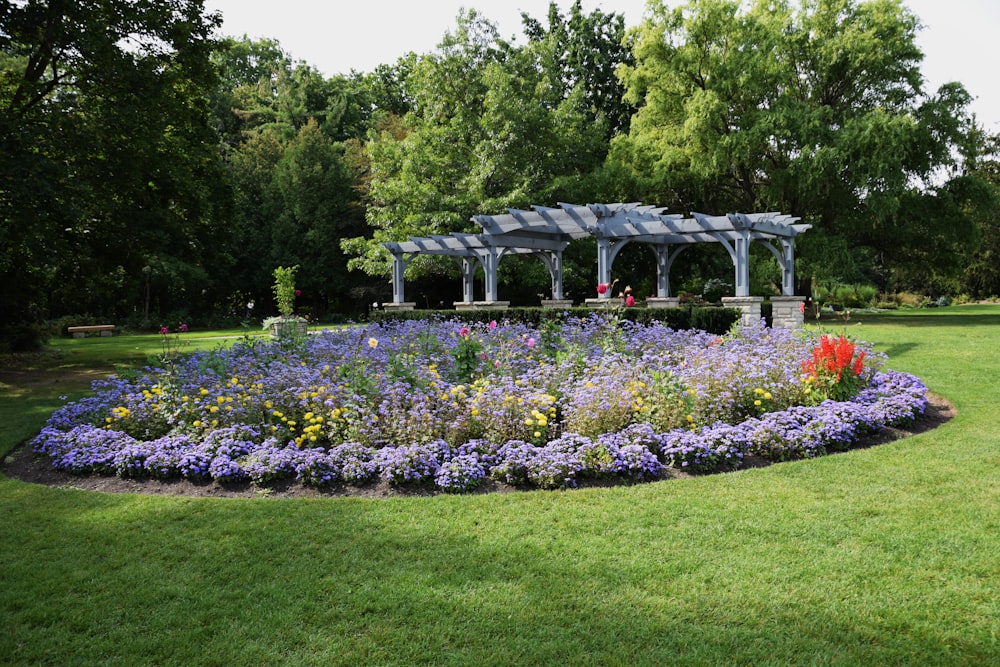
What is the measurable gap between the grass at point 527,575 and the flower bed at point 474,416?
343 millimetres

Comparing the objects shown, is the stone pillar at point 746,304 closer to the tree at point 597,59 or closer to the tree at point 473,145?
the tree at point 473,145

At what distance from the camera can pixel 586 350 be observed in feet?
21.7

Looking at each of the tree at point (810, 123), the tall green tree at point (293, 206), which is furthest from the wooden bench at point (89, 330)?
the tree at point (810, 123)

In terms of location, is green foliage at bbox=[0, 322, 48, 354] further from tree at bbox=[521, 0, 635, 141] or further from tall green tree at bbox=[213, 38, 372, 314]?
tree at bbox=[521, 0, 635, 141]

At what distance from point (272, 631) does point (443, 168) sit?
18.1m

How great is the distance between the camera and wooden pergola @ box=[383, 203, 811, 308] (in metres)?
13.3

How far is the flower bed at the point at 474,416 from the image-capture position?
14.0 feet

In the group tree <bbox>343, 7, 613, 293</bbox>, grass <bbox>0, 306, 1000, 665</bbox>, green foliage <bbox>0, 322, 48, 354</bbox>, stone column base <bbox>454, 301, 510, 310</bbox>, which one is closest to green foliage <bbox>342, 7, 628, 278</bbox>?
tree <bbox>343, 7, 613, 293</bbox>

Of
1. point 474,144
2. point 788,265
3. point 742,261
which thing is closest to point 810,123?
point 788,265

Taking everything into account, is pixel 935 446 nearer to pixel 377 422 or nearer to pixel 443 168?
pixel 377 422

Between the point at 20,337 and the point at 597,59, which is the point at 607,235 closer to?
the point at 20,337

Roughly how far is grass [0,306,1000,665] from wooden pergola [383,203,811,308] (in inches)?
323

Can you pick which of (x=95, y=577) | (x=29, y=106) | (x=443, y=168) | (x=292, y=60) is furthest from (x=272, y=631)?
(x=292, y=60)

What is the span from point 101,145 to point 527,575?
34.4ft
